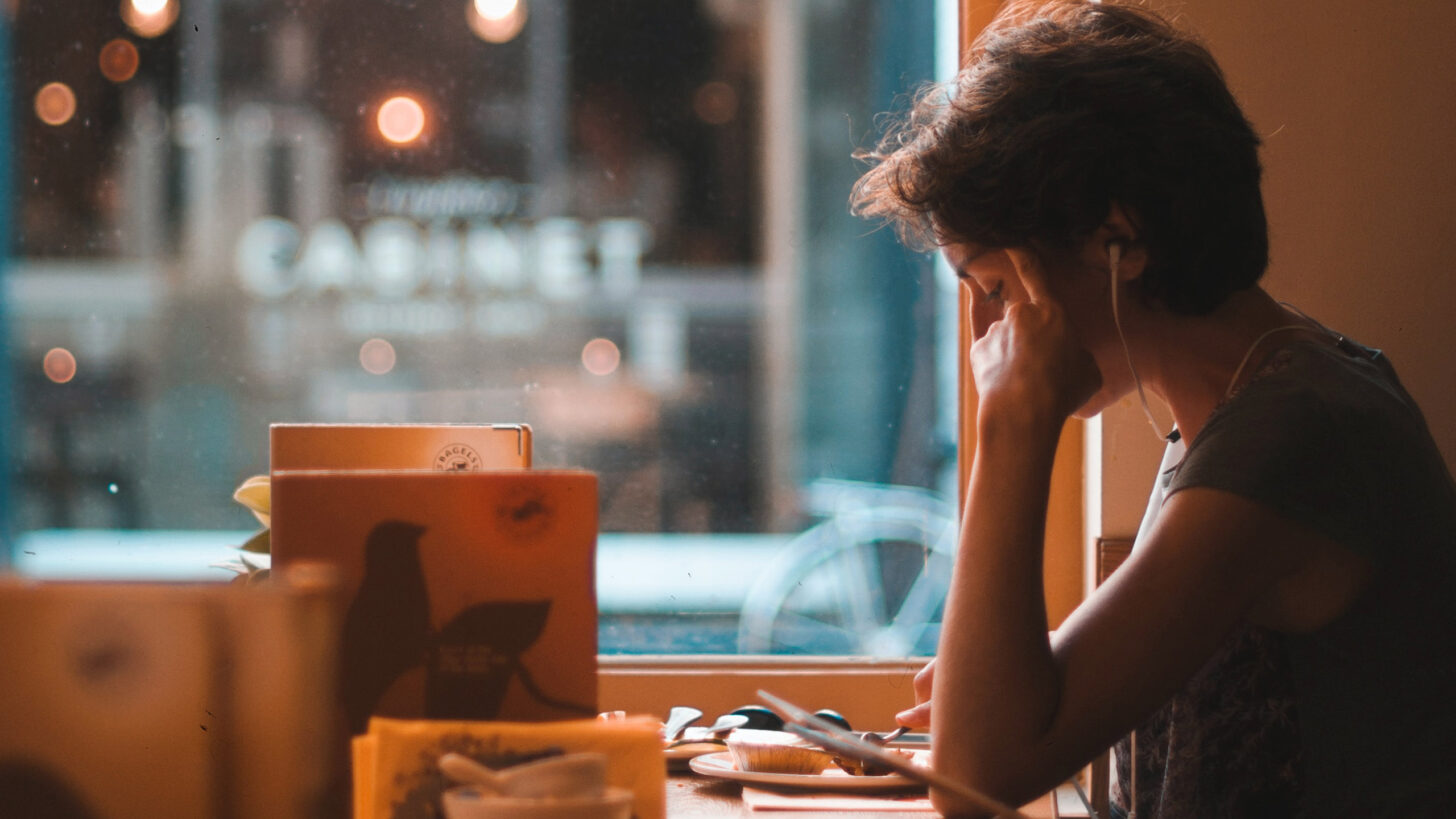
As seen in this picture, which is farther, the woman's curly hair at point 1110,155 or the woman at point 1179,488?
the woman's curly hair at point 1110,155

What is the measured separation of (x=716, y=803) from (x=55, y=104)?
1.42 m

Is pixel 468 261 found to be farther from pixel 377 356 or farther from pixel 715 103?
pixel 715 103

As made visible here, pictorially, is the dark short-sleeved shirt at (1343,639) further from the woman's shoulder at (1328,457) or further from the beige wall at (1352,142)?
the beige wall at (1352,142)

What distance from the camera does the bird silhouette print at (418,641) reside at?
24.7 inches

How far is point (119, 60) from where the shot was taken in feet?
5.46

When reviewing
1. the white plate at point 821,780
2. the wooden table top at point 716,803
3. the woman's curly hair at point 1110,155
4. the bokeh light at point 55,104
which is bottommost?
the wooden table top at point 716,803

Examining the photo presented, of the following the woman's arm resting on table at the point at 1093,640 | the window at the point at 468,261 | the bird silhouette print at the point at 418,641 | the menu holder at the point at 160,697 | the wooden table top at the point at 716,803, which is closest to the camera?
the menu holder at the point at 160,697

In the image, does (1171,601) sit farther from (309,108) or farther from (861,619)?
(309,108)

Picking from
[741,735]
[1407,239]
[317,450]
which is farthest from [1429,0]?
[317,450]

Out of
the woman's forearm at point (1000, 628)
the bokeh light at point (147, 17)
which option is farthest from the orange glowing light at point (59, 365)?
the woman's forearm at point (1000, 628)

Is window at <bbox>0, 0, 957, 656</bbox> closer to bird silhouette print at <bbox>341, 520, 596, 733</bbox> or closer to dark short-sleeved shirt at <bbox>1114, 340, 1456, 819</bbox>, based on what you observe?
dark short-sleeved shirt at <bbox>1114, 340, 1456, 819</bbox>

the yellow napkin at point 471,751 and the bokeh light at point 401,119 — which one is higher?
the bokeh light at point 401,119

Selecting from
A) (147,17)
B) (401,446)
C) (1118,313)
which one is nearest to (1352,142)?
(1118,313)

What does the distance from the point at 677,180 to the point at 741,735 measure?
86cm
